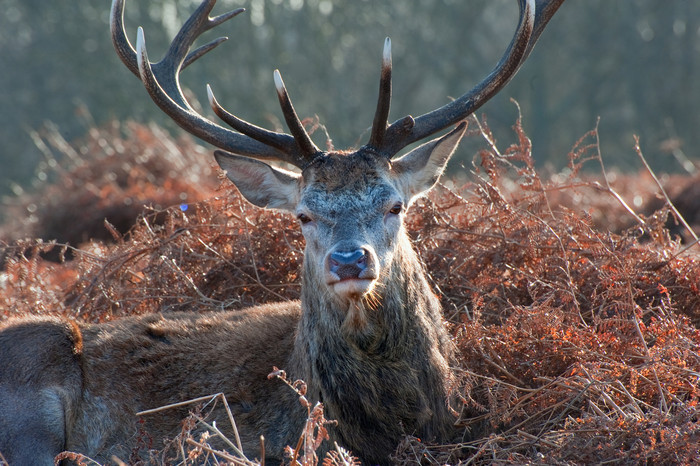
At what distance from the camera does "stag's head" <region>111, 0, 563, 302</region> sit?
15.0ft

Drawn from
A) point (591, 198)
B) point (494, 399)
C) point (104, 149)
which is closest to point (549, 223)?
point (494, 399)

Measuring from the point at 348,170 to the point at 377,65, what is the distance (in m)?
21.2

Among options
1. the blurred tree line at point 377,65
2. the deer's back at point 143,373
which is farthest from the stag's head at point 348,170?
the blurred tree line at point 377,65

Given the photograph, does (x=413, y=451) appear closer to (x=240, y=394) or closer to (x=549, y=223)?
(x=240, y=394)

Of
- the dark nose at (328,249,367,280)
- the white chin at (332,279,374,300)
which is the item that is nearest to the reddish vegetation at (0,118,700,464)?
the white chin at (332,279,374,300)

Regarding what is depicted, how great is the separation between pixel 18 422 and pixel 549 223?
3902mm

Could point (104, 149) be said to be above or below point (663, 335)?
below

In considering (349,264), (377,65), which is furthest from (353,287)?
(377,65)

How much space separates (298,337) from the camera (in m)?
4.98

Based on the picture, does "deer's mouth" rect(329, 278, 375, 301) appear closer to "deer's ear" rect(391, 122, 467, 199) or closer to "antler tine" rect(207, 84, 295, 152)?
"deer's ear" rect(391, 122, 467, 199)

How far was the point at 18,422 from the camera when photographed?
5023 millimetres

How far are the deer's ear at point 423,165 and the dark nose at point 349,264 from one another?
1.02 metres

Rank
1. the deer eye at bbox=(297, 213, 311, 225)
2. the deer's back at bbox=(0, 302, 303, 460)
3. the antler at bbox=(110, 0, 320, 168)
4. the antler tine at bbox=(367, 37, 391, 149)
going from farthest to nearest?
the deer's back at bbox=(0, 302, 303, 460)
the antler at bbox=(110, 0, 320, 168)
the deer eye at bbox=(297, 213, 311, 225)
the antler tine at bbox=(367, 37, 391, 149)

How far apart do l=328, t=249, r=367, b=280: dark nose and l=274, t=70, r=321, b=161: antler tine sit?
0.97 m
